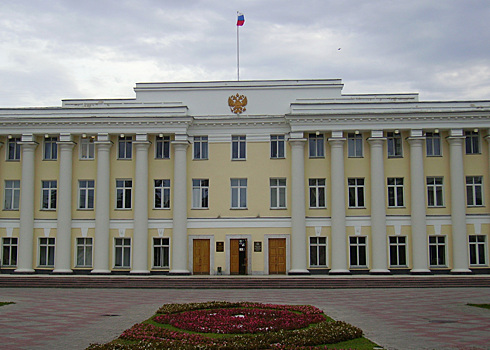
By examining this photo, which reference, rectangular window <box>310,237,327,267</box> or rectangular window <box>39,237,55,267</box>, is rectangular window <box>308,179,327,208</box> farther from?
rectangular window <box>39,237,55,267</box>

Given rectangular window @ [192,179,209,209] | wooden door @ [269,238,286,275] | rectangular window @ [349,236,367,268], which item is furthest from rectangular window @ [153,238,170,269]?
rectangular window @ [349,236,367,268]

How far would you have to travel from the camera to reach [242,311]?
61.0 feet

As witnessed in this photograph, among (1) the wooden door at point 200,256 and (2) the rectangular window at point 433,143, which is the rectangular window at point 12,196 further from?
(2) the rectangular window at point 433,143

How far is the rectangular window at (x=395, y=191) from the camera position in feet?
113

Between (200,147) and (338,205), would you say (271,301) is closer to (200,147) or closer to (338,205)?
(338,205)

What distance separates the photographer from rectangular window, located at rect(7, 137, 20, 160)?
118 feet

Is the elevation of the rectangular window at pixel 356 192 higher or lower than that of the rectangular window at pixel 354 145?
lower

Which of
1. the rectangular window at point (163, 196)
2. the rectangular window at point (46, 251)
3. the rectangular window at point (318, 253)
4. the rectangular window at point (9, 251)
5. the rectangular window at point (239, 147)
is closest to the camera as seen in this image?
the rectangular window at point (318, 253)

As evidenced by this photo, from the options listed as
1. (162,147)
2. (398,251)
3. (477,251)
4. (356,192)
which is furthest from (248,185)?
(477,251)

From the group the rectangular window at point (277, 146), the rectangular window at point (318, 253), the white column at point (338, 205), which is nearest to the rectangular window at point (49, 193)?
the rectangular window at point (277, 146)

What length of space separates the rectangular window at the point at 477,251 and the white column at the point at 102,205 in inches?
864

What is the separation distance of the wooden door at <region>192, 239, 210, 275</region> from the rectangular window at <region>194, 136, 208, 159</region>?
5.37m

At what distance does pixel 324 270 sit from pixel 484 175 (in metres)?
11.4

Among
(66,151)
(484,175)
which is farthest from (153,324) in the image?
(484,175)
